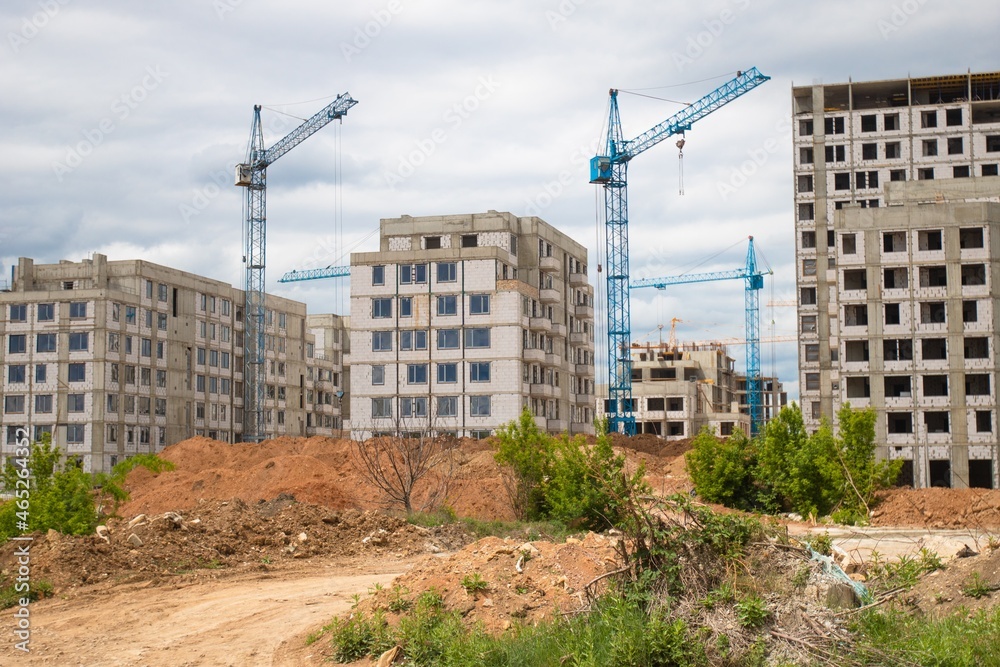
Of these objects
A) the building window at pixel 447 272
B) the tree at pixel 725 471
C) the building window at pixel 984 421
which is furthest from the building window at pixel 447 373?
the tree at pixel 725 471

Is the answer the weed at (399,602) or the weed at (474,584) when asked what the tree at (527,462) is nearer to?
the weed at (399,602)

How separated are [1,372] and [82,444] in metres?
8.03

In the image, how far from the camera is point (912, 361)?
182ft

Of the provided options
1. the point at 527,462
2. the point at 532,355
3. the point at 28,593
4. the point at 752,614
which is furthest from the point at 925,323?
the point at 28,593

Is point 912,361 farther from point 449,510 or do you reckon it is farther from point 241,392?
→ point 241,392

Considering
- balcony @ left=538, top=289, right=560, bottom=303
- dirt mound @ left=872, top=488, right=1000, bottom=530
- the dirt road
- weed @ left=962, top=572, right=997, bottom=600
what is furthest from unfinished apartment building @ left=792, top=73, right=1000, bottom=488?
weed @ left=962, top=572, right=997, bottom=600

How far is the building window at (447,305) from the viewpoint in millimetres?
65000

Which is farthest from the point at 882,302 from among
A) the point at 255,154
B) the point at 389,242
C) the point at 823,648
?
the point at 255,154

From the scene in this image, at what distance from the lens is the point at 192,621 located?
15266mm

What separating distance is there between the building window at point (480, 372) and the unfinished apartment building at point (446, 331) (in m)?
0.06

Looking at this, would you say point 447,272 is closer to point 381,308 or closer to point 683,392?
point 381,308

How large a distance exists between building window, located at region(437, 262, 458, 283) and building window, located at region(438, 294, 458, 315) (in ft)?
3.39

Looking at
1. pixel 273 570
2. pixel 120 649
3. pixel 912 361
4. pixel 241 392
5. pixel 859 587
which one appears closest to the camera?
pixel 859 587

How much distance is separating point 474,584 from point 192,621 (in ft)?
16.0
